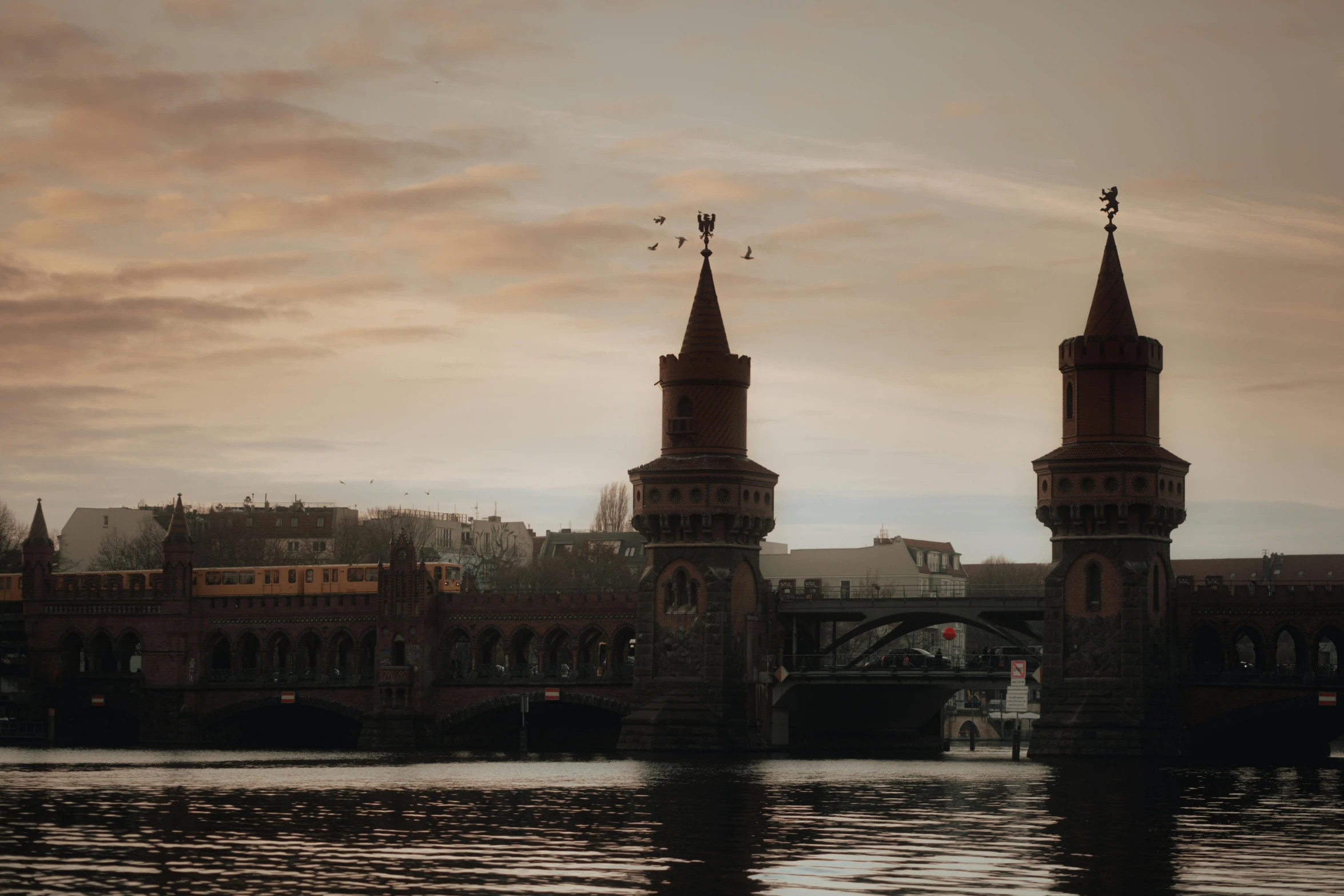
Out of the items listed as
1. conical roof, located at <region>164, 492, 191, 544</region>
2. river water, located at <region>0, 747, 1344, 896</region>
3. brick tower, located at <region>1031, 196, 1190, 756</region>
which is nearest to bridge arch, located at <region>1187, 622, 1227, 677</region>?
brick tower, located at <region>1031, 196, 1190, 756</region>

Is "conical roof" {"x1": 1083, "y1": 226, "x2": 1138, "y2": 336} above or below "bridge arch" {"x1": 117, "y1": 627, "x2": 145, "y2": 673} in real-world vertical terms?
above

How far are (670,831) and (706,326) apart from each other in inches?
2083

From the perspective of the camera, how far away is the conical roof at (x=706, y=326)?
9856cm

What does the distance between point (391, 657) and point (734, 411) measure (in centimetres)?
2322

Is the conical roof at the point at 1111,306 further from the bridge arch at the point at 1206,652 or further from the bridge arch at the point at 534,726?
the bridge arch at the point at 534,726

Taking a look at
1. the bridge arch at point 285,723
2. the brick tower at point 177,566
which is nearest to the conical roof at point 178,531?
the brick tower at point 177,566

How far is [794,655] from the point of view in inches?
3863

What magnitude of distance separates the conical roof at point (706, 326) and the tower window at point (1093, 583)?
20.2 metres

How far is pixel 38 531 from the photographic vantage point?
12144 centimetres

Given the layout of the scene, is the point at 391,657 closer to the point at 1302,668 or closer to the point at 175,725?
the point at 175,725

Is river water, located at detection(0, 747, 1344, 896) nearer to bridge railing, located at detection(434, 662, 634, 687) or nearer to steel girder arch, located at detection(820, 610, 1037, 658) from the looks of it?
steel girder arch, located at detection(820, 610, 1037, 658)

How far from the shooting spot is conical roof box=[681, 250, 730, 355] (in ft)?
323

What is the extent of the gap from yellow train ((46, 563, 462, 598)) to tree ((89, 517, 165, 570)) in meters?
36.3

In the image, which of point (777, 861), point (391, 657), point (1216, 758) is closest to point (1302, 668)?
point (1216, 758)
